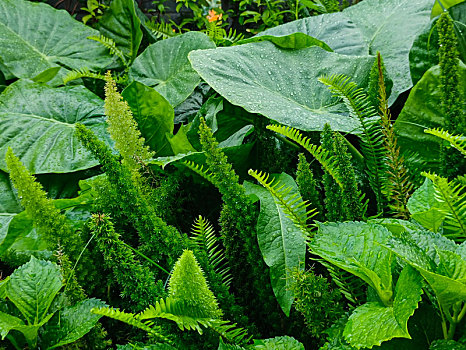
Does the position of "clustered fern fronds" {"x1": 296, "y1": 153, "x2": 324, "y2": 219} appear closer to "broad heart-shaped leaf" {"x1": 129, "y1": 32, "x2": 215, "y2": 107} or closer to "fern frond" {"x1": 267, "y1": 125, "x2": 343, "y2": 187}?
"fern frond" {"x1": 267, "y1": 125, "x2": 343, "y2": 187}

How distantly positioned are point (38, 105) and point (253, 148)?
2.53ft

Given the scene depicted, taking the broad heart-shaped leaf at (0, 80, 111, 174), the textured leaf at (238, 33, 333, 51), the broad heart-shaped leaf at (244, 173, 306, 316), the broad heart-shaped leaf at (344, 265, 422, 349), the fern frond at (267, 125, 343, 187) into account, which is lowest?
the broad heart-shaped leaf at (0, 80, 111, 174)

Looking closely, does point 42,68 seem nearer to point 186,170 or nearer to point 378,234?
point 186,170

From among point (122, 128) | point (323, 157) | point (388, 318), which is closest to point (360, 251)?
point (388, 318)

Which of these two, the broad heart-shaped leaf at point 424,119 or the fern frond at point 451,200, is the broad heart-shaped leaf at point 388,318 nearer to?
the fern frond at point 451,200

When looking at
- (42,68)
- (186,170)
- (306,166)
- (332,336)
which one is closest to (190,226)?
(186,170)

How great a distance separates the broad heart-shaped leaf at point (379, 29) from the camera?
1.29m

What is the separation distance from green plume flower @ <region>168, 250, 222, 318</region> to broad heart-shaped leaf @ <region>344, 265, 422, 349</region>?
0.19 m

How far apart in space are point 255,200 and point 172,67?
2.70 ft

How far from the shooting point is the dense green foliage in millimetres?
548

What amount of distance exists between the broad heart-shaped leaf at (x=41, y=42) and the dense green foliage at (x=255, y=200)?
0.17 metres

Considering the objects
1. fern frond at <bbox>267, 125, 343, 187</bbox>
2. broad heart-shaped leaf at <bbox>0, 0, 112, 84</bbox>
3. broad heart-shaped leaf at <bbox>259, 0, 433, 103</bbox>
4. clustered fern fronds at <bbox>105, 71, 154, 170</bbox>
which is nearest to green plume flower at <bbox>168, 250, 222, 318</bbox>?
fern frond at <bbox>267, 125, 343, 187</bbox>

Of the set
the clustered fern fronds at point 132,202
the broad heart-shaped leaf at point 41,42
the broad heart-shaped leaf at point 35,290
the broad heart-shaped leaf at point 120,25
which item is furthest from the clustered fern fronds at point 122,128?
the broad heart-shaped leaf at point 120,25

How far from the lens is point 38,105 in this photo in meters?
1.42
